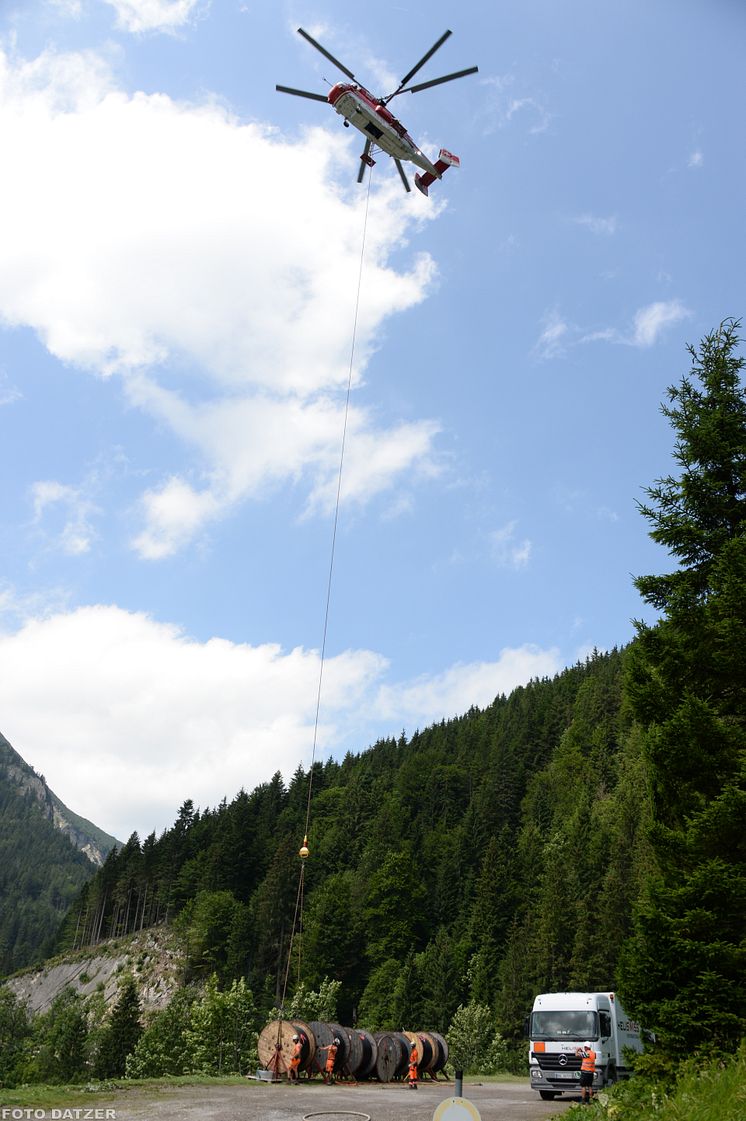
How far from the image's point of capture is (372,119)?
21.5 metres

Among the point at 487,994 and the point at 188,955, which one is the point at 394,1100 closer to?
the point at 487,994

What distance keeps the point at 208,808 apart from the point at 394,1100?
144 meters

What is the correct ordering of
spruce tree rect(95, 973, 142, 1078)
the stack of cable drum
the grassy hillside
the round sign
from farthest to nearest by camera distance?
the grassy hillside → spruce tree rect(95, 973, 142, 1078) → the stack of cable drum → the round sign

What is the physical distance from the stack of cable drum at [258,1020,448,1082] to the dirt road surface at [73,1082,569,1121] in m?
1.08

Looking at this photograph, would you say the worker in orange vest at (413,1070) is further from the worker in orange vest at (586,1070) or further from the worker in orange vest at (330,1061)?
the worker in orange vest at (586,1070)

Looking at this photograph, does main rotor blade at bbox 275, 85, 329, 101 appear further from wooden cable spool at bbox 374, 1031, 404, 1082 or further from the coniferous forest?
wooden cable spool at bbox 374, 1031, 404, 1082

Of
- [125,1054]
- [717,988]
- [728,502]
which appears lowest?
[125,1054]

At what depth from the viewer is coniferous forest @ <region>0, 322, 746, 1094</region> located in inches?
610

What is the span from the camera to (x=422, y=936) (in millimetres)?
105812

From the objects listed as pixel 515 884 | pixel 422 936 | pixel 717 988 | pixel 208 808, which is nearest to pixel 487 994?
pixel 515 884

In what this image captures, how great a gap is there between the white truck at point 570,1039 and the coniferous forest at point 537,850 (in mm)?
6442

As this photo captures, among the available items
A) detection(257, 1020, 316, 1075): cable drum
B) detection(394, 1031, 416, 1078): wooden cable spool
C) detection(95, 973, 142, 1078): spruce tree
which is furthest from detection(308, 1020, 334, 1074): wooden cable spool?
detection(95, 973, 142, 1078): spruce tree

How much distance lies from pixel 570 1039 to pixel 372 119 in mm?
28348

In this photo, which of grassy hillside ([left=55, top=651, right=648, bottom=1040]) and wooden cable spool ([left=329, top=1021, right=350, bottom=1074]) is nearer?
wooden cable spool ([left=329, top=1021, right=350, bottom=1074])
